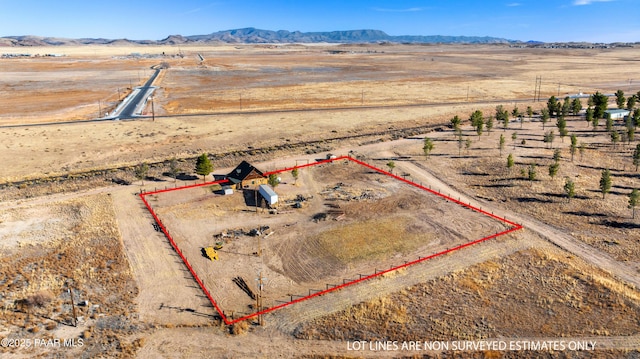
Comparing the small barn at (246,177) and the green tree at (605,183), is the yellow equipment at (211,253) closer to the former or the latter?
the small barn at (246,177)

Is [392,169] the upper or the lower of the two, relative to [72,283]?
upper

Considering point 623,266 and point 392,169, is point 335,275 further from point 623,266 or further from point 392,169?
point 392,169

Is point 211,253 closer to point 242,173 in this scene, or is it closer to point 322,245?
point 322,245

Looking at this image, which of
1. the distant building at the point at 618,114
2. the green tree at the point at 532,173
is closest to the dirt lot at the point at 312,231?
the green tree at the point at 532,173

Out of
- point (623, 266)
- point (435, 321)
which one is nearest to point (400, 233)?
point (435, 321)

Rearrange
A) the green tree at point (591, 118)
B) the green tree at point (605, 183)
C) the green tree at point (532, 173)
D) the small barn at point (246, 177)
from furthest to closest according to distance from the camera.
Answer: the green tree at point (591, 118)
the green tree at point (532, 173)
the small barn at point (246, 177)
the green tree at point (605, 183)

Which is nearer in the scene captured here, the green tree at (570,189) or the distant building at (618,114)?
the green tree at (570,189)
